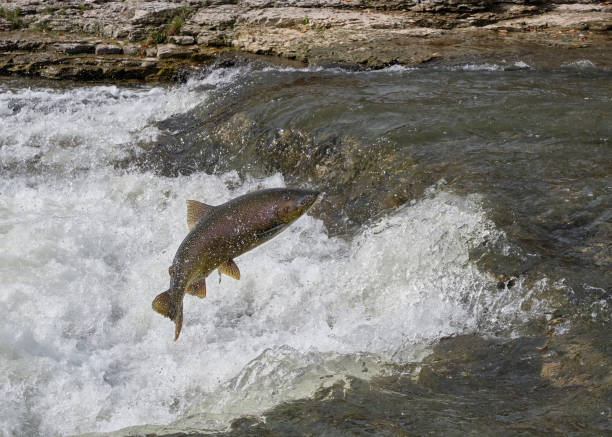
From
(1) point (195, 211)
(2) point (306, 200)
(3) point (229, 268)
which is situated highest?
(2) point (306, 200)

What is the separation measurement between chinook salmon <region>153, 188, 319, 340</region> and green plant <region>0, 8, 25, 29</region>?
11.2m

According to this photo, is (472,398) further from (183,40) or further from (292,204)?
(183,40)

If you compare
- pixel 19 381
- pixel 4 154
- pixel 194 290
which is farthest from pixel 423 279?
pixel 4 154

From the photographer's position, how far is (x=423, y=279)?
16.3ft

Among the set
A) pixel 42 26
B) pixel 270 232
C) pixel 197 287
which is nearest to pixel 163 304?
pixel 197 287

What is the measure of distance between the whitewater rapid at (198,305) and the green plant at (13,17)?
6303 mm

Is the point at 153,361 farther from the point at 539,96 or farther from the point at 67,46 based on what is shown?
the point at 67,46

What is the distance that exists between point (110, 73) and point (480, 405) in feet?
30.6

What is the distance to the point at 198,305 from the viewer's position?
571 cm

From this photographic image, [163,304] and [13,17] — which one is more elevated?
[13,17]

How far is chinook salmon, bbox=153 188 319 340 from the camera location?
3.28 metres

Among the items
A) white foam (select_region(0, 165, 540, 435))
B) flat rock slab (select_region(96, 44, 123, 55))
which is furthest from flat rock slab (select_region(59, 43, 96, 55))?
white foam (select_region(0, 165, 540, 435))

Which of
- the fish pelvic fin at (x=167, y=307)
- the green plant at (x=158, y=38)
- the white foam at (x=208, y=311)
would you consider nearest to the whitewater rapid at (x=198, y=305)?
the white foam at (x=208, y=311)

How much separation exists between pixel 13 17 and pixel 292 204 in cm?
1190
